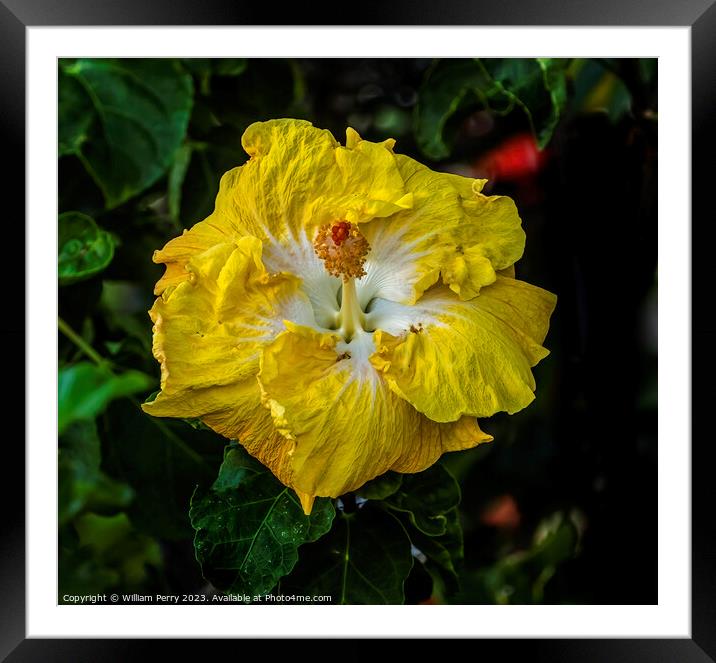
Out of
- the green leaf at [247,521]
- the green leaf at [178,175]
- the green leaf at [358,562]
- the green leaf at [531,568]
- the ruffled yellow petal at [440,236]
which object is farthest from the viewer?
the green leaf at [531,568]

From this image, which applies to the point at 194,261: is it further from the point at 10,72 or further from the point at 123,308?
the point at 10,72

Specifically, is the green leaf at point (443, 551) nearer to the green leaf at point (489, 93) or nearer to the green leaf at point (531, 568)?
the green leaf at point (531, 568)

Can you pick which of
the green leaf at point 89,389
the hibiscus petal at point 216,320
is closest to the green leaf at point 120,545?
the green leaf at point 89,389

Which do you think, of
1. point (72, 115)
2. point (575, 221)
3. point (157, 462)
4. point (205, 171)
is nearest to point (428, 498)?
point (157, 462)

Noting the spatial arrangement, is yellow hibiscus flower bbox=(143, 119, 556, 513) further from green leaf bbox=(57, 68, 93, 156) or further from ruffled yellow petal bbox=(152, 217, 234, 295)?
green leaf bbox=(57, 68, 93, 156)
